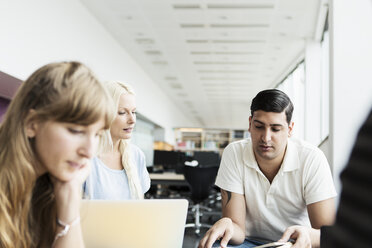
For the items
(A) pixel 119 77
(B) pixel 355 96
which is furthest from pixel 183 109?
(B) pixel 355 96

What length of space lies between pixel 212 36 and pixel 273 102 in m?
6.21

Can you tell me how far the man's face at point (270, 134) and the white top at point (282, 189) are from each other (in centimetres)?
6

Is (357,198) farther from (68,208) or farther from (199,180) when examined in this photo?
(199,180)

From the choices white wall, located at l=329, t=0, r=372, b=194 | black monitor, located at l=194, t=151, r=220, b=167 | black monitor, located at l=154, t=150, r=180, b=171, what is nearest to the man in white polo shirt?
white wall, located at l=329, t=0, r=372, b=194

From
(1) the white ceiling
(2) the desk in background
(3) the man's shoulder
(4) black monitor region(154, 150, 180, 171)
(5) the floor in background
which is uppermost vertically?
(1) the white ceiling

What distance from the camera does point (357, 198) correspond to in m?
0.34

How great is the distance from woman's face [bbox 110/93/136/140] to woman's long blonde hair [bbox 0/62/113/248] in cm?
111

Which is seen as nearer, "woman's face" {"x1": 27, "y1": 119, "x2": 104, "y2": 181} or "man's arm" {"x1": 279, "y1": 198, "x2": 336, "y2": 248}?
"woman's face" {"x1": 27, "y1": 119, "x2": 104, "y2": 181}

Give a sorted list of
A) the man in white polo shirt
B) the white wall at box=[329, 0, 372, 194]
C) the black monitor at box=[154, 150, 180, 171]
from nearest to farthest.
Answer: the man in white polo shirt → the white wall at box=[329, 0, 372, 194] → the black monitor at box=[154, 150, 180, 171]

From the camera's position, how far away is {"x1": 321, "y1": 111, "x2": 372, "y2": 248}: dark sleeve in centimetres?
33

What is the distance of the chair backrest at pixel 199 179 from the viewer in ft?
18.3

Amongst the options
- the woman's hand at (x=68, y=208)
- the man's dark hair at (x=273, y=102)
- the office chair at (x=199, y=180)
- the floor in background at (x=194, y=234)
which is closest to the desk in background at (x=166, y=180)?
the office chair at (x=199, y=180)

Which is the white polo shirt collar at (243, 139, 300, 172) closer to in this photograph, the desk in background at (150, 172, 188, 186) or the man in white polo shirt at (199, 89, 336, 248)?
the man in white polo shirt at (199, 89, 336, 248)

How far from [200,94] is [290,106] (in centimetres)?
1262
